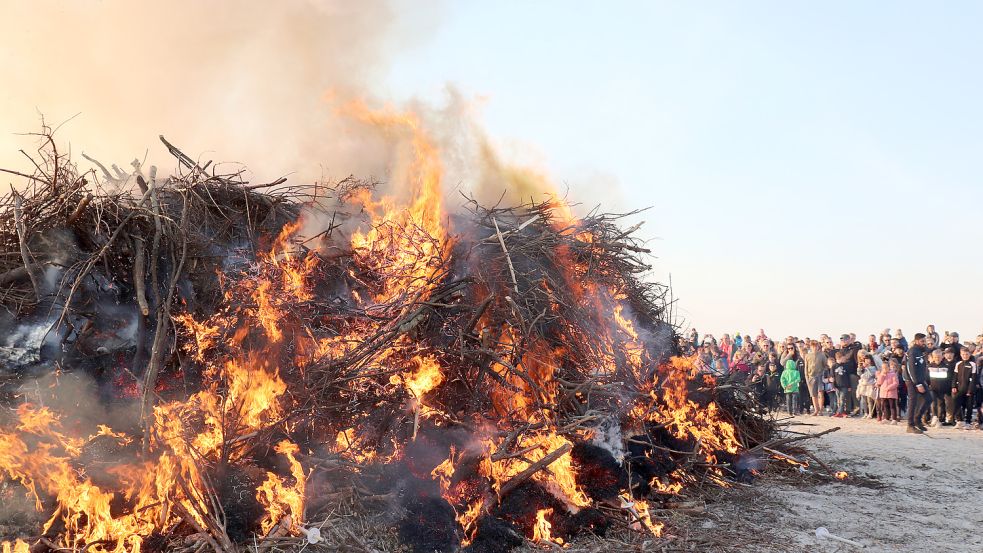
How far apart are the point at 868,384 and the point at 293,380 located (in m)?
13.4

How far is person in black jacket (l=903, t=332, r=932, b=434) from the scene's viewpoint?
40.2 ft

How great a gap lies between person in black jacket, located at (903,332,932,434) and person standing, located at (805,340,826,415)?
2.46m

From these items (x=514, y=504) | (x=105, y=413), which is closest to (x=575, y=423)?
(x=514, y=504)

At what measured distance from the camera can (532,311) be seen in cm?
630

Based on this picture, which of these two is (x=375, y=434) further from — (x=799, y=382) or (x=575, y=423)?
(x=799, y=382)

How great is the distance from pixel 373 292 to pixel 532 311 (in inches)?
62.3

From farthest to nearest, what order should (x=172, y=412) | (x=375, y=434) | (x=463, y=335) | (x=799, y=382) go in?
(x=799, y=382)
(x=463, y=335)
(x=375, y=434)
(x=172, y=412)

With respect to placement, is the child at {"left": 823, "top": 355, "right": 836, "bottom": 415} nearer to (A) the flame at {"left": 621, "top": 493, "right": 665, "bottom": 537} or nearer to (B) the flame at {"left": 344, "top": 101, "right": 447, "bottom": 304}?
(A) the flame at {"left": 621, "top": 493, "right": 665, "bottom": 537}

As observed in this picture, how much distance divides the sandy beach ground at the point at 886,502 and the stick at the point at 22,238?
6.32 metres

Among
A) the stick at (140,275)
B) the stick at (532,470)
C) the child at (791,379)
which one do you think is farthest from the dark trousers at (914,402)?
the stick at (140,275)

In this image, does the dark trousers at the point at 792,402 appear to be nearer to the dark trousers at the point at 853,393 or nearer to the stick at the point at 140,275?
the dark trousers at the point at 853,393

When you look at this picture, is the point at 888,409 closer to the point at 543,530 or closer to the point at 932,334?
the point at 932,334

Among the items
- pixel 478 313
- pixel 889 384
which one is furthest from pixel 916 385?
pixel 478 313

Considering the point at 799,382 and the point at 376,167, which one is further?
the point at 799,382
